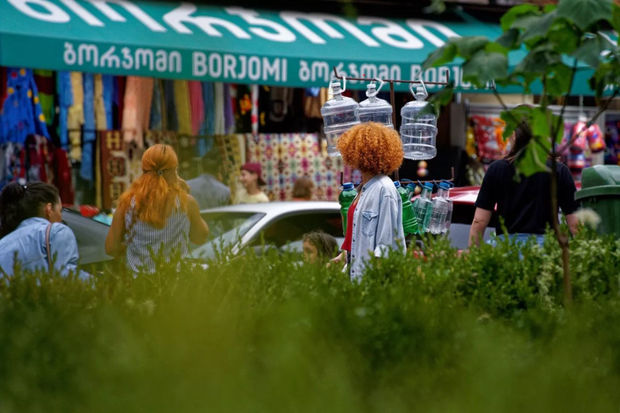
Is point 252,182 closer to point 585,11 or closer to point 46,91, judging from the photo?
point 46,91

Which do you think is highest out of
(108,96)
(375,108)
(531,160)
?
(108,96)

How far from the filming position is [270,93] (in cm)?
1325

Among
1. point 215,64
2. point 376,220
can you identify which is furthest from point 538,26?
point 215,64

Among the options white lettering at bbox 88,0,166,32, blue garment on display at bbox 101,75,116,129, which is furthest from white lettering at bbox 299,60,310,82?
blue garment on display at bbox 101,75,116,129

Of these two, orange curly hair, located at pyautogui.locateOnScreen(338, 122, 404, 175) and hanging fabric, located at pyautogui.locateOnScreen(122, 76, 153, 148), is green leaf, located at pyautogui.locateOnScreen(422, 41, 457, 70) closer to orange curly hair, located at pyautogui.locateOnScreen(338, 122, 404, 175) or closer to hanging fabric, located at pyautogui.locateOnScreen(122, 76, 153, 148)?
orange curly hair, located at pyautogui.locateOnScreen(338, 122, 404, 175)

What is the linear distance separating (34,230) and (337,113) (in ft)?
7.90

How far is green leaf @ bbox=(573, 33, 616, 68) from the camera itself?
12.3 ft

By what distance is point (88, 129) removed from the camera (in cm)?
1172

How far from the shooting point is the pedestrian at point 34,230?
227 inches

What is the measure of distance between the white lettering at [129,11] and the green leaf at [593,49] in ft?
28.3

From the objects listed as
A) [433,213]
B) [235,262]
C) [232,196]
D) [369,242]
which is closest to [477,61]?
[235,262]

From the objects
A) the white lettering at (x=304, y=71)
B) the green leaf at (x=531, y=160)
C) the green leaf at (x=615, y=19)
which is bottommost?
the green leaf at (x=531, y=160)

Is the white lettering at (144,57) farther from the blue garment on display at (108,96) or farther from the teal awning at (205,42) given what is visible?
the blue garment on display at (108,96)

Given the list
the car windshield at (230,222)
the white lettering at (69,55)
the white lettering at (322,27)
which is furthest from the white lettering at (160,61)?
the car windshield at (230,222)
